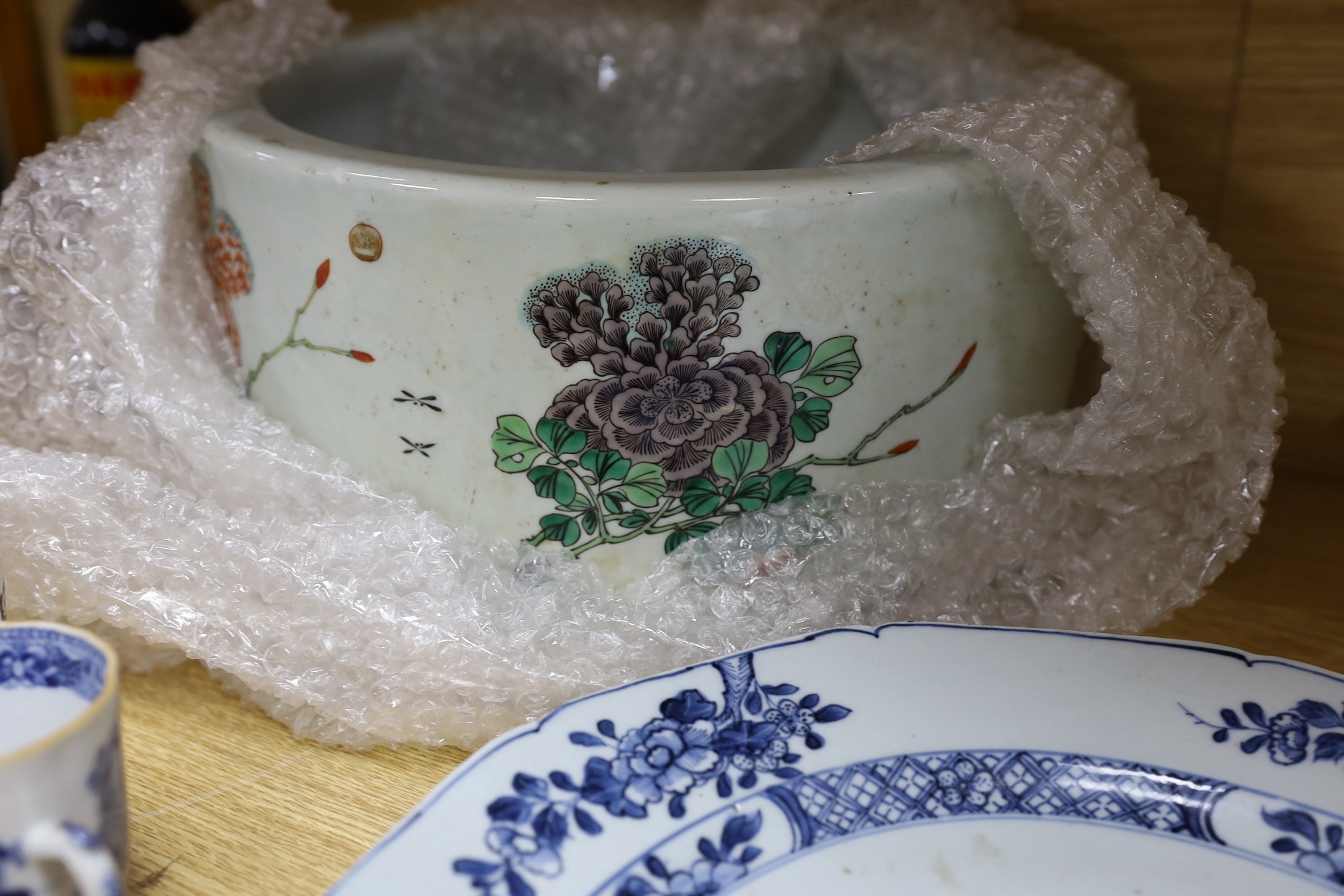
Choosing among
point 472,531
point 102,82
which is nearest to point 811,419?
point 472,531

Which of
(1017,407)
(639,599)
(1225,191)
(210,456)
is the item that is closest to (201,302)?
(210,456)

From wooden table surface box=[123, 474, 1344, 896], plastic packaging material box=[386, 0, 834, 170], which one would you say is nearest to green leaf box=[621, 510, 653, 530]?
wooden table surface box=[123, 474, 1344, 896]

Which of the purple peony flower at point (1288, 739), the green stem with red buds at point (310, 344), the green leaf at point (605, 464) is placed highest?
the green stem with red buds at point (310, 344)

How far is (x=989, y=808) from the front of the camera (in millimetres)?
341

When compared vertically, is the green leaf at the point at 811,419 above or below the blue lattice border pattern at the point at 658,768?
above

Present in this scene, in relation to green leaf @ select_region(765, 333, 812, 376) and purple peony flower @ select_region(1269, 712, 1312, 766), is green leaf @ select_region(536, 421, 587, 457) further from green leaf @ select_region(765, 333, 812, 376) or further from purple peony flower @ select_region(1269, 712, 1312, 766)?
purple peony flower @ select_region(1269, 712, 1312, 766)

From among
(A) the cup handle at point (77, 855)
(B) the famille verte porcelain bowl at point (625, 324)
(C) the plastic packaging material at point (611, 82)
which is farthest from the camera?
(C) the plastic packaging material at point (611, 82)

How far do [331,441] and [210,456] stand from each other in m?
0.05

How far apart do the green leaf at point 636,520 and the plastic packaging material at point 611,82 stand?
0.34 metres

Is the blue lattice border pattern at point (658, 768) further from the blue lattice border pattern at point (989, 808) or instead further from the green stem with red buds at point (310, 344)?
the green stem with red buds at point (310, 344)

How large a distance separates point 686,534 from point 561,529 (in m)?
0.05

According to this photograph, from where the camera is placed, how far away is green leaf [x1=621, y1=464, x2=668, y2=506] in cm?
42

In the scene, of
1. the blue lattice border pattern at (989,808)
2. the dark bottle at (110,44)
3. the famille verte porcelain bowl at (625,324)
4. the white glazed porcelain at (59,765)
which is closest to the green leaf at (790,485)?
the famille verte porcelain bowl at (625,324)

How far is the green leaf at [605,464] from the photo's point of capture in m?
0.42
